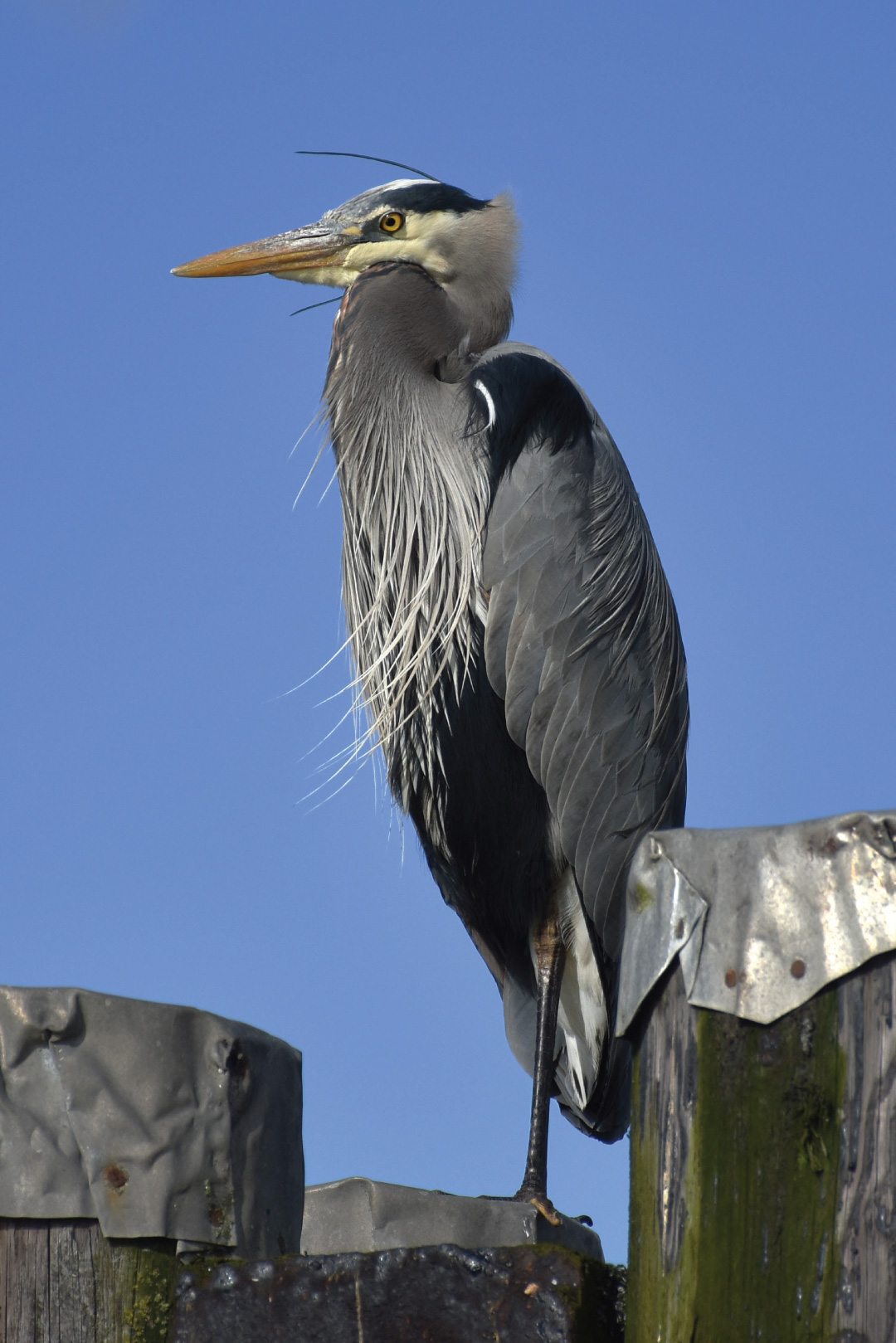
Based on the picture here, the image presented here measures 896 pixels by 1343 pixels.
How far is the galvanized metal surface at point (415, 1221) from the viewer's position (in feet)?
9.97

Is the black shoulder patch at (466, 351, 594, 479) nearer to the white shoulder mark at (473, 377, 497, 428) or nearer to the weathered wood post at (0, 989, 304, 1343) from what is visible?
the white shoulder mark at (473, 377, 497, 428)

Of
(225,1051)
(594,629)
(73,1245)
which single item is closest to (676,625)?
(594,629)

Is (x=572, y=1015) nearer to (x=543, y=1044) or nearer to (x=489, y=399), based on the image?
(x=543, y=1044)

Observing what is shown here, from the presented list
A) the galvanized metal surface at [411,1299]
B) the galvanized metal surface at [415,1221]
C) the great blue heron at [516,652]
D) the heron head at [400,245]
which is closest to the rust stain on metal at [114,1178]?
the galvanized metal surface at [411,1299]

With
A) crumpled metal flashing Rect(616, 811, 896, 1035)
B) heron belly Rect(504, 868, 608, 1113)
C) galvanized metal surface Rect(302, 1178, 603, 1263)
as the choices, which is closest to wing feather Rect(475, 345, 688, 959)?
heron belly Rect(504, 868, 608, 1113)

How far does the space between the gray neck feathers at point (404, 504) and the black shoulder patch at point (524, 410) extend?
87mm

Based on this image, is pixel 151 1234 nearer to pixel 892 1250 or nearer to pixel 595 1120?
pixel 892 1250

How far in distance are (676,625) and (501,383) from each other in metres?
0.89

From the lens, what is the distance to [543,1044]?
3.73 m

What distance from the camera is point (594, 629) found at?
3846 millimetres

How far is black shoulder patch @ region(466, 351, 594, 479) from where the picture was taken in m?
3.92

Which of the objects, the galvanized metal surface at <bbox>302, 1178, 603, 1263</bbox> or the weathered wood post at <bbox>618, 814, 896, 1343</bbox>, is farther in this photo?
the galvanized metal surface at <bbox>302, 1178, 603, 1263</bbox>

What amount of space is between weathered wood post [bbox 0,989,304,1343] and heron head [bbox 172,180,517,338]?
2948mm

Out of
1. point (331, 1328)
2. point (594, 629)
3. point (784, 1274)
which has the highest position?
point (594, 629)
